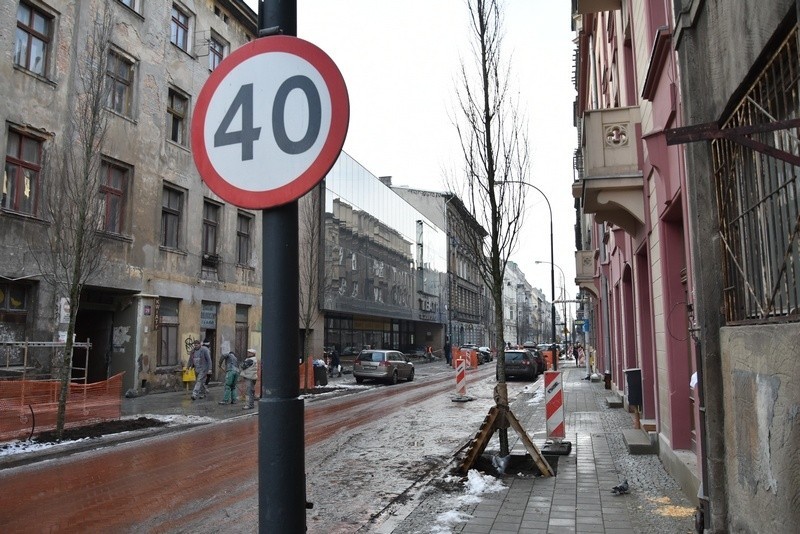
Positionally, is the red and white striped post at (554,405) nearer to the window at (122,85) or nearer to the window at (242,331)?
the window at (122,85)

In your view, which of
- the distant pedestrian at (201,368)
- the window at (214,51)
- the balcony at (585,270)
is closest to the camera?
the distant pedestrian at (201,368)

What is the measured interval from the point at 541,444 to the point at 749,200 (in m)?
7.20

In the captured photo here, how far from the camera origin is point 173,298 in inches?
881

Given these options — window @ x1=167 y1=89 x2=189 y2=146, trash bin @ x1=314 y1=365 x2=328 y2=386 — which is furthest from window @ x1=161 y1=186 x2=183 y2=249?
trash bin @ x1=314 y1=365 x2=328 y2=386

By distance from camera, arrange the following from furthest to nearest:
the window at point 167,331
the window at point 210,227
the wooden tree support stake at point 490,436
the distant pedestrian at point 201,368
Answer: the window at point 210,227, the window at point 167,331, the distant pedestrian at point 201,368, the wooden tree support stake at point 490,436

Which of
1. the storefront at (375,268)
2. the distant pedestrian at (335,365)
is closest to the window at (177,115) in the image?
the storefront at (375,268)

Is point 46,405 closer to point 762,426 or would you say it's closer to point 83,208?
point 83,208

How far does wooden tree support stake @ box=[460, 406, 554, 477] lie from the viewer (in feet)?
27.3

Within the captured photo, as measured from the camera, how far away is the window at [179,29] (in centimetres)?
2327

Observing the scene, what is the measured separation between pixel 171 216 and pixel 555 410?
1707cm

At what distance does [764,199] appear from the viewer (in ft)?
13.4

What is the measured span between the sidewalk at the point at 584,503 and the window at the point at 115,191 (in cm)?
1428

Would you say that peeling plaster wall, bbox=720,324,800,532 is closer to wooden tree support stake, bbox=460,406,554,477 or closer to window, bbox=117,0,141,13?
wooden tree support stake, bbox=460,406,554,477

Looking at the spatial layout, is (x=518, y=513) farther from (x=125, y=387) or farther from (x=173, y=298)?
(x=173, y=298)
